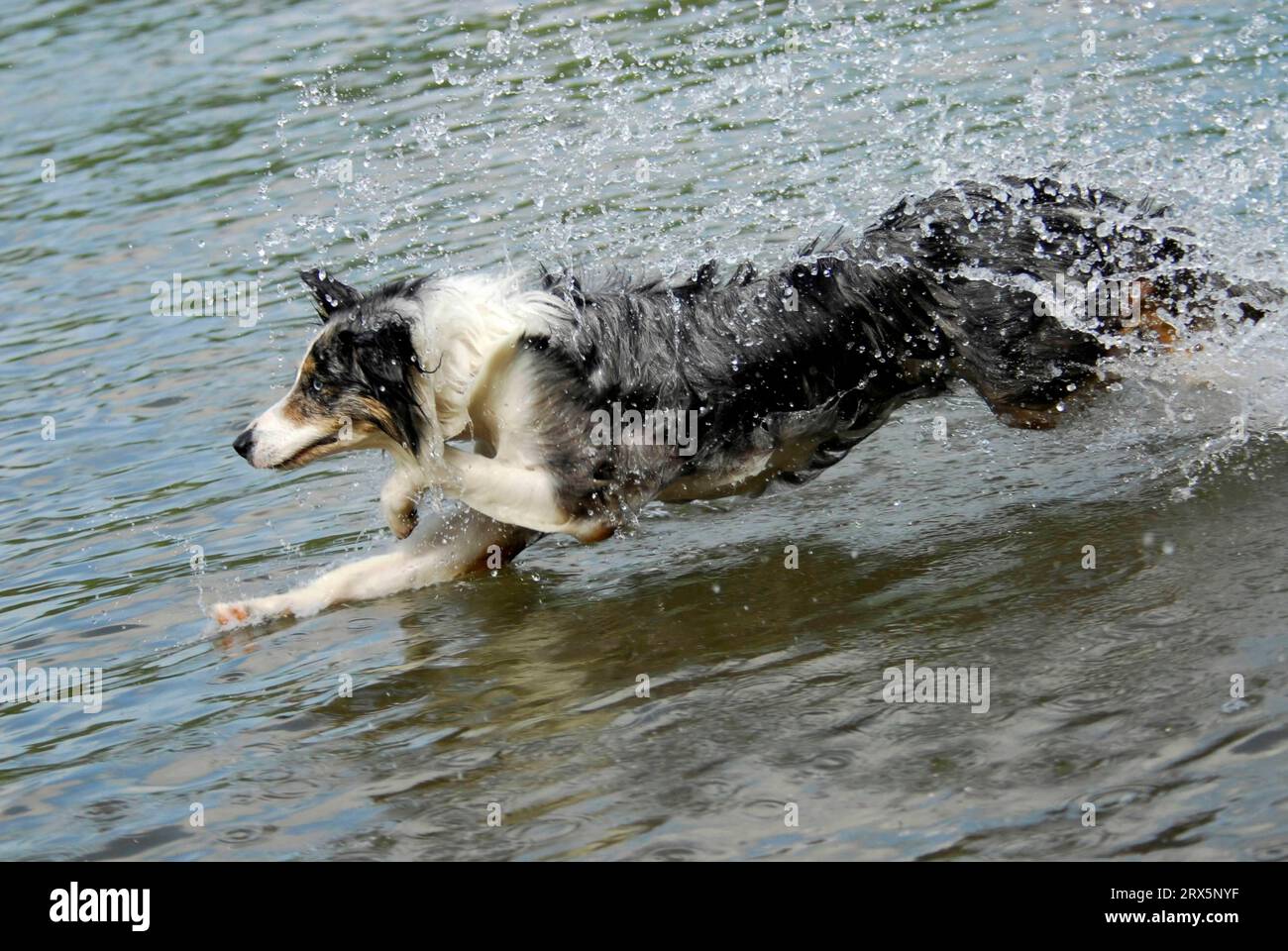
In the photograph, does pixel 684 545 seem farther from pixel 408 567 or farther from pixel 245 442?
pixel 245 442

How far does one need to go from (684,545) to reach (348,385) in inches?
65.4

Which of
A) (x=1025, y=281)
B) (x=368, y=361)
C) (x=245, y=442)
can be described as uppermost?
(x=1025, y=281)

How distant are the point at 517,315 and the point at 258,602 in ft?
5.21

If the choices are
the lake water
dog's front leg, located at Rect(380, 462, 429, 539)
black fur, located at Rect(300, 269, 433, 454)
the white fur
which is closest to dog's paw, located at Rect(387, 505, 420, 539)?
dog's front leg, located at Rect(380, 462, 429, 539)

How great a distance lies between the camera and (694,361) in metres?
5.90

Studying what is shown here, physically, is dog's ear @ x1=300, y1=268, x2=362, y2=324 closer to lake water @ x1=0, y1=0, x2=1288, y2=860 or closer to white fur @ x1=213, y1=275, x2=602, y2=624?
white fur @ x1=213, y1=275, x2=602, y2=624

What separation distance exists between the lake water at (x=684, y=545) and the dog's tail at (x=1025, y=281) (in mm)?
277

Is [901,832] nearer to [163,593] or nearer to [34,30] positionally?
[163,593]

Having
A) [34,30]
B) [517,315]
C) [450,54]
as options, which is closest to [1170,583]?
[517,315]

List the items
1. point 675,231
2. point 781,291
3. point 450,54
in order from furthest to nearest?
point 450,54, point 675,231, point 781,291

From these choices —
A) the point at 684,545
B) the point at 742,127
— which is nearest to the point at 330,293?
the point at 684,545

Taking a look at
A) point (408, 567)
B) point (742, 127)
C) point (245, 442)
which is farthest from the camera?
point (742, 127)

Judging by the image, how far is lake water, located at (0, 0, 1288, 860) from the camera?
14.8 ft

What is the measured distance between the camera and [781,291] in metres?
6.02
